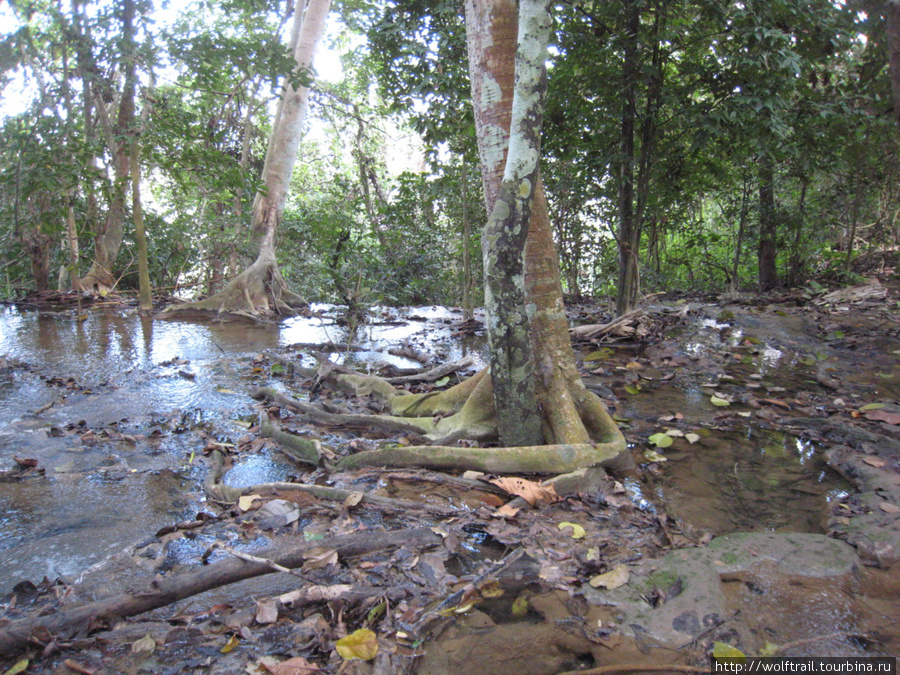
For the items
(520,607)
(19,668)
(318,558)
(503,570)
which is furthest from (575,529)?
(19,668)

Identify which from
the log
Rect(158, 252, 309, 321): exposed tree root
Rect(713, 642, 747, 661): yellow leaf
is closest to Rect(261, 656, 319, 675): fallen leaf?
the log

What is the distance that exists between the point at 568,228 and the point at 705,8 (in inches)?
208

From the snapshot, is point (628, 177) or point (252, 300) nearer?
point (628, 177)

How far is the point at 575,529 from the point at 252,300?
930cm

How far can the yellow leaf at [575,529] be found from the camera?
296 cm

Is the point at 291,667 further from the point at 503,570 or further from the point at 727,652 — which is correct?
the point at 727,652

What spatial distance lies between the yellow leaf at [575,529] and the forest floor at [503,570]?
24mm

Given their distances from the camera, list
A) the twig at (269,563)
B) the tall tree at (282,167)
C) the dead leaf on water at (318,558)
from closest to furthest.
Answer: the twig at (269,563), the dead leaf on water at (318,558), the tall tree at (282,167)

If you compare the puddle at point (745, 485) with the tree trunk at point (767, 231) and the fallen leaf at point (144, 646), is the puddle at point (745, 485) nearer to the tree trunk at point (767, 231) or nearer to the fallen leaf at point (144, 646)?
the fallen leaf at point (144, 646)

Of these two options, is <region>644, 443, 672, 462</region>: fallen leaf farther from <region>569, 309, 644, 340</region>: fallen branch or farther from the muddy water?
<region>569, 309, 644, 340</region>: fallen branch

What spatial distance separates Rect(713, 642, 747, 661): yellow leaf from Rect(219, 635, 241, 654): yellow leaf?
71.8 inches

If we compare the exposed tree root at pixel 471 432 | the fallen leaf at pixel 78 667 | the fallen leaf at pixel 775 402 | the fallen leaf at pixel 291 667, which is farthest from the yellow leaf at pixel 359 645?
the fallen leaf at pixel 775 402

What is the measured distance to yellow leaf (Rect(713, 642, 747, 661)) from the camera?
81.2 inches

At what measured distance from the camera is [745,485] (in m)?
3.64
